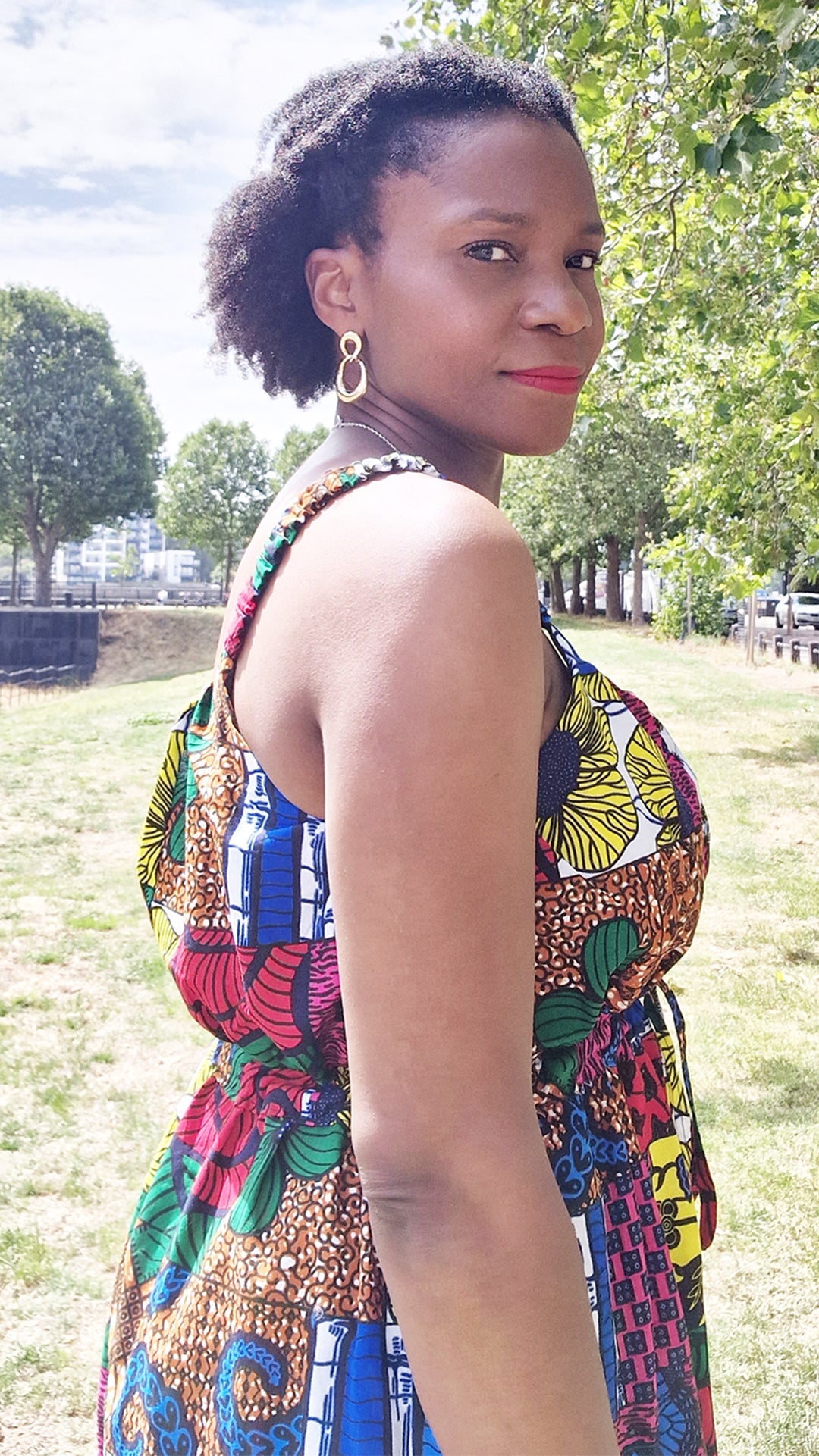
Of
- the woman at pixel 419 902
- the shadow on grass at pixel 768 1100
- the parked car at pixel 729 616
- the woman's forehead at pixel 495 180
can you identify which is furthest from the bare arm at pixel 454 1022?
the parked car at pixel 729 616

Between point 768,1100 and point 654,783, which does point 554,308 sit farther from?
point 768,1100

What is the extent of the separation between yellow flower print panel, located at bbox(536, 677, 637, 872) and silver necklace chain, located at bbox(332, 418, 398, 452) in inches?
12.4

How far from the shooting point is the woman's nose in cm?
123

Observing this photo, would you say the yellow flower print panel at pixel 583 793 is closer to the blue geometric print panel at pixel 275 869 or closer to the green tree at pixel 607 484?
the blue geometric print panel at pixel 275 869

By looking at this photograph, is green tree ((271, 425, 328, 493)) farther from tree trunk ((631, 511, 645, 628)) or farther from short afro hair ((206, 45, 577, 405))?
short afro hair ((206, 45, 577, 405))

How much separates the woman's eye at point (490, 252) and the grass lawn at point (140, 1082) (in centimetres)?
321

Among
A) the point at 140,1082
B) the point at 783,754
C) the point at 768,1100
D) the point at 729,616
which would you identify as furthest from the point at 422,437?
the point at 729,616

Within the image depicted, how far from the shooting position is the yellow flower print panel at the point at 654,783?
125 cm

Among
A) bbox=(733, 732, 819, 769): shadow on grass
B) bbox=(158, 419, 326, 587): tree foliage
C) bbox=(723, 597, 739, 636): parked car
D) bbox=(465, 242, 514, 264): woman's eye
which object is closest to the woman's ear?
bbox=(465, 242, 514, 264): woman's eye

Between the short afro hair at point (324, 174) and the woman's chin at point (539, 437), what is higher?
the short afro hair at point (324, 174)

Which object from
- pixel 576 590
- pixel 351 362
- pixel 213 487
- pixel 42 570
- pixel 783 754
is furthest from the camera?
pixel 213 487

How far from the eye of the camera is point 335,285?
4.34ft

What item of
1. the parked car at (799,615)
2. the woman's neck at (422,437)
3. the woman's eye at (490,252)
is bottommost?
the woman's neck at (422,437)

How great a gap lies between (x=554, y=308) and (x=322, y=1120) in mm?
867
